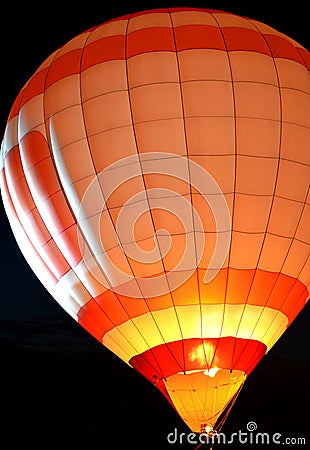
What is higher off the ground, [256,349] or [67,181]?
[67,181]

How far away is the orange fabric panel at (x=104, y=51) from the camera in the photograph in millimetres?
5895

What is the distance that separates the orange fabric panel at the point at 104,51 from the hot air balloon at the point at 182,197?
0.04ft

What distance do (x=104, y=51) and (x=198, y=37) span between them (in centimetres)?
78

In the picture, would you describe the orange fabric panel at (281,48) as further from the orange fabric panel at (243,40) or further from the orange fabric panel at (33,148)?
the orange fabric panel at (33,148)

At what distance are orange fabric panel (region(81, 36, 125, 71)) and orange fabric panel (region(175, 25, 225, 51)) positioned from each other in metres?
0.47

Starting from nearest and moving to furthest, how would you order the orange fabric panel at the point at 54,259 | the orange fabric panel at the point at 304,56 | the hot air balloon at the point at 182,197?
the hot air balloon at the point at 182,197 → the orange fabric panel at the point at 54,259 → the orange fabric panel at the point at 304,56

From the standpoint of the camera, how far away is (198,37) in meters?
5.89

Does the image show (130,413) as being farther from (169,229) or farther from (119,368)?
(169,229)

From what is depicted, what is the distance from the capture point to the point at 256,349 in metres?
5.83

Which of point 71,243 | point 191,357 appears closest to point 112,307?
point 71,243

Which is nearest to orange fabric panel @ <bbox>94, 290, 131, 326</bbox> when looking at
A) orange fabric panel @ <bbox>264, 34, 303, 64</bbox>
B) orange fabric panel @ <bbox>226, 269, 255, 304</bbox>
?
orange fabric panel @ <bbox>226, 269, 255, 304</bbox>

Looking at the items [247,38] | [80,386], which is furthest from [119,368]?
[247,38]

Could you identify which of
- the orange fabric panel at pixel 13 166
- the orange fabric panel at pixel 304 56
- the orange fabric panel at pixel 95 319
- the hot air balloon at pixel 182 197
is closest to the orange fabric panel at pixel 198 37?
the hot air balloon at pixel 182 197

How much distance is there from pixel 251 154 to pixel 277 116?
15.6 inches
